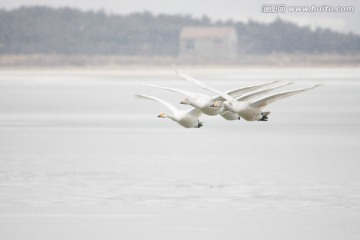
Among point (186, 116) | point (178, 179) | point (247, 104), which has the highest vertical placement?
point (247, 104)

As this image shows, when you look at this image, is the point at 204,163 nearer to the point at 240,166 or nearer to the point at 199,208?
the point at 240,166

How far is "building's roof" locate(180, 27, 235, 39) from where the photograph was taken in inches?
7254

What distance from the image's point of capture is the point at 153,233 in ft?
106

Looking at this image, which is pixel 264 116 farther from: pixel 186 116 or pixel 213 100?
pixel 186 116

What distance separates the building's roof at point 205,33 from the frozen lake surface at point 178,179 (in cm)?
10528

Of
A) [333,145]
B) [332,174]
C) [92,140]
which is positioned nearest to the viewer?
[332,174]

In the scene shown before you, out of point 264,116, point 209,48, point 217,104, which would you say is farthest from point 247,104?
point 209,48

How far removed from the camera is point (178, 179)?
141 feet

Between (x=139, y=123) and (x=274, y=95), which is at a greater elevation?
(x=274, y=95)

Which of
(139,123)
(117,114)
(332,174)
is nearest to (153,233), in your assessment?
(332,174)

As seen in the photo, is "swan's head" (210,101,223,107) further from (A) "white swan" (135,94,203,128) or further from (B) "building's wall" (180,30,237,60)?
(B) "building's wall" (180,30,237,60)

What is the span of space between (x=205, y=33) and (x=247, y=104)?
549 feet

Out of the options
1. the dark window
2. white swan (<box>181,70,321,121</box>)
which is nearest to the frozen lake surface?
white swan (<box>181,70,321,121</box>)

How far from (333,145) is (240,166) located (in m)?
10.0
